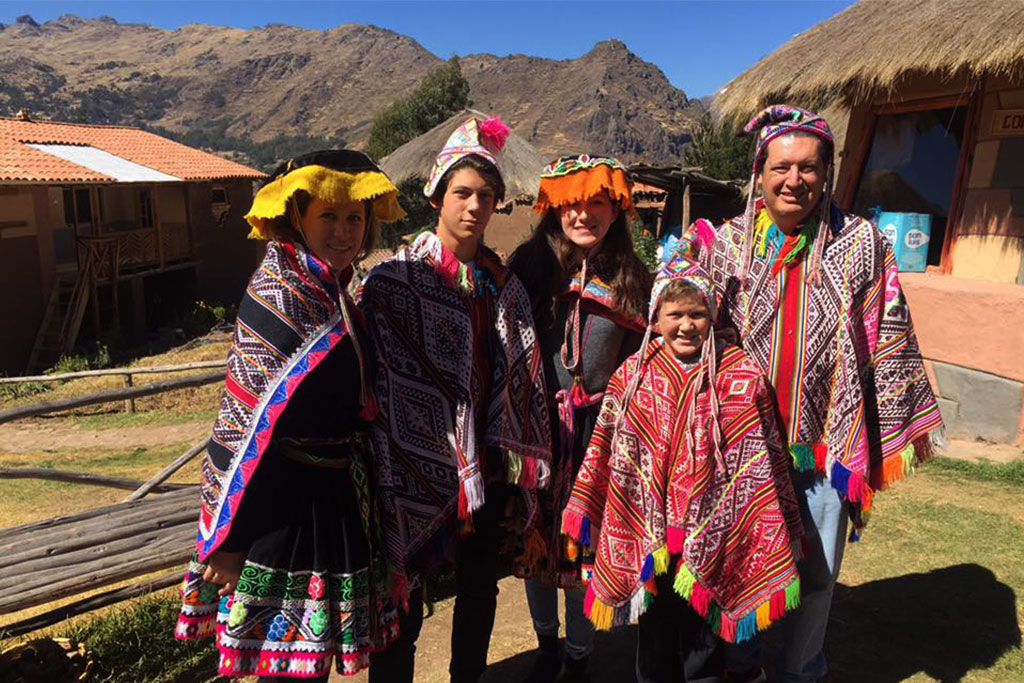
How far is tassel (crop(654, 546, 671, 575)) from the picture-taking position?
2.06 metres

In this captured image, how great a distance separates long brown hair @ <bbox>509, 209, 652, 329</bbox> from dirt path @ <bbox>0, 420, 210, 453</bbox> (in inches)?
307

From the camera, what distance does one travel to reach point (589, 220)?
2.33 meters

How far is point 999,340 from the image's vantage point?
16.4 ft


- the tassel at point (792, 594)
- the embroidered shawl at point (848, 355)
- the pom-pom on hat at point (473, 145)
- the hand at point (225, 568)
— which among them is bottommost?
the tassel at point (792, 594)

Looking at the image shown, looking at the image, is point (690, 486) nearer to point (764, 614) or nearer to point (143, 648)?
point (764, 614)

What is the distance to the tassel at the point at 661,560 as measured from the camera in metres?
2.06

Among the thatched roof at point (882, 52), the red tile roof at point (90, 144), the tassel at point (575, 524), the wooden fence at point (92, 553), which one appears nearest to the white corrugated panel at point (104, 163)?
the red tile roof at point (90, 144)

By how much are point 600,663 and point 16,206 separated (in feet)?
52.3

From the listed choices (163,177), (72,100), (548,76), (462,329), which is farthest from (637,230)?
(72,100)

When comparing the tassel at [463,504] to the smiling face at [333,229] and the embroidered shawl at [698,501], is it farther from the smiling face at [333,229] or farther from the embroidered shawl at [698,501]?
the smiling face at [333,229]

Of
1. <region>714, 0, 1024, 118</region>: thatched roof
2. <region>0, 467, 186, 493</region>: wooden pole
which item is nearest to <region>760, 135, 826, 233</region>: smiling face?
<region>0, 467, 186, 493</region>: wooden pole

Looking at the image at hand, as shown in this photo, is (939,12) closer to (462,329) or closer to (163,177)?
(462,329)

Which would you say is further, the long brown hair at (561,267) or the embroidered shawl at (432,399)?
the long brown hair at (561,267)

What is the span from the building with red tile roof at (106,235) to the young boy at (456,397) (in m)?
14.9
